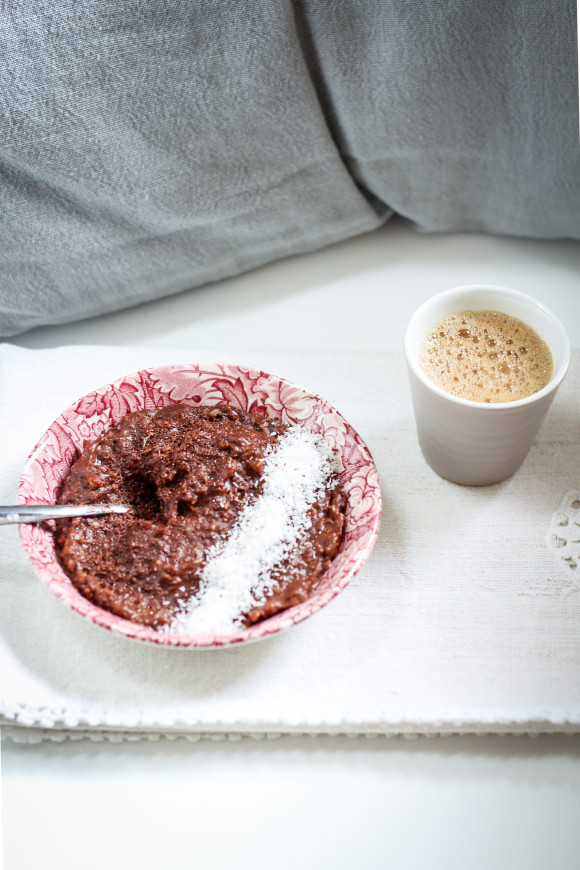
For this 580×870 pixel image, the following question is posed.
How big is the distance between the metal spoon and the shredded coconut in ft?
0.55

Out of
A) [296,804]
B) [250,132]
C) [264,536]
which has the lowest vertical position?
[296,804]

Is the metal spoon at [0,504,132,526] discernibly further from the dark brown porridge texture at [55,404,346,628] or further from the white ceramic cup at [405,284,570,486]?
the white ceramic cup at [405,284,570,486]

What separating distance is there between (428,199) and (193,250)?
0.47m

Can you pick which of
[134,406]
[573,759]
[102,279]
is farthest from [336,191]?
[573,759]

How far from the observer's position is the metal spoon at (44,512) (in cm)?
100

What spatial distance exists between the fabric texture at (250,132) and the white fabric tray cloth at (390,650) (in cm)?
39

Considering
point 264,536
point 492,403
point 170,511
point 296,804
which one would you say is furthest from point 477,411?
point 296,804

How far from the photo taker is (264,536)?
1031mm

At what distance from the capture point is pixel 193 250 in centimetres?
145

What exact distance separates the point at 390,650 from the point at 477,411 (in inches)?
13.4

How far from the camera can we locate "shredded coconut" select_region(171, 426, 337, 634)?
971 mm

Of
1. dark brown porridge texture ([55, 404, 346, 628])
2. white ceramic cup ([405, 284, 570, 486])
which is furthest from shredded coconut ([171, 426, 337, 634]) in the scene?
white ceramic cup ([405, 284, 570, 486])

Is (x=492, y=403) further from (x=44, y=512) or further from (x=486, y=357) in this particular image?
(x=44, y=512)

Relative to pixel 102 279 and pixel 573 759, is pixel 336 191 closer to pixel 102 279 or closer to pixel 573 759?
pixel 102 279
